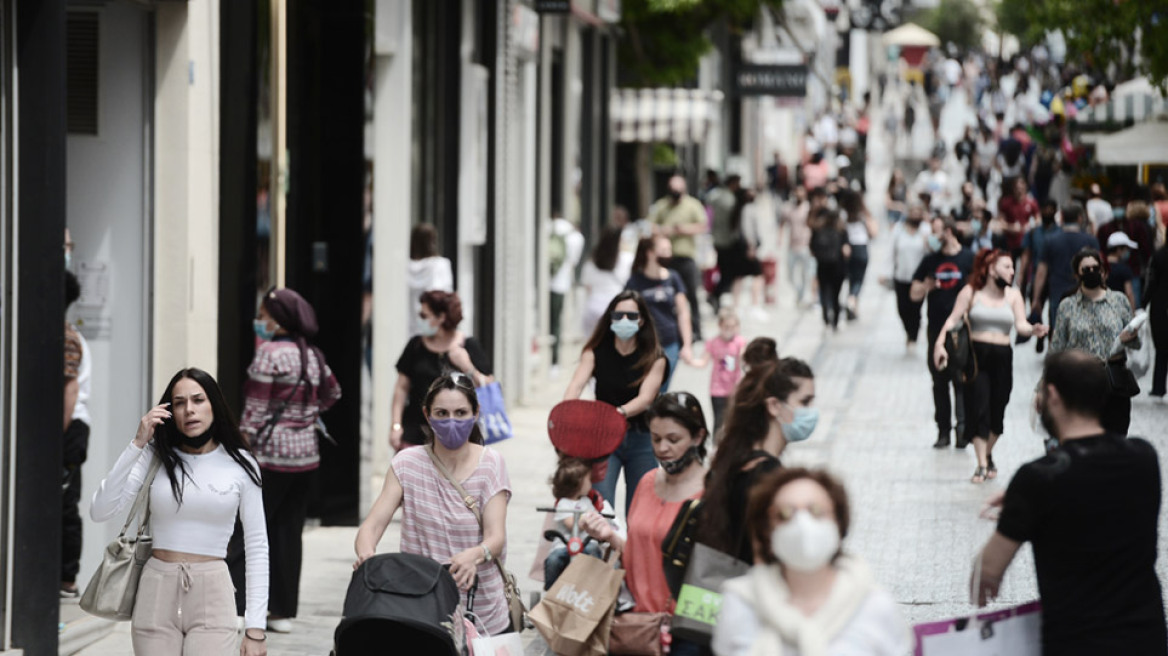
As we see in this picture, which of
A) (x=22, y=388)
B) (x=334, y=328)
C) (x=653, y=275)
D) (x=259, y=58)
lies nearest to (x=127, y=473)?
(x=22, y=388)

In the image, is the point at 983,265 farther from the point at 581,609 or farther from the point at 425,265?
the point at 581,609

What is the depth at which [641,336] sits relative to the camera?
416 inches

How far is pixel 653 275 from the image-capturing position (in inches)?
581

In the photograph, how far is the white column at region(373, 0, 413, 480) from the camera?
1430 centimetres

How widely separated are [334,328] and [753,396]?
720 cm

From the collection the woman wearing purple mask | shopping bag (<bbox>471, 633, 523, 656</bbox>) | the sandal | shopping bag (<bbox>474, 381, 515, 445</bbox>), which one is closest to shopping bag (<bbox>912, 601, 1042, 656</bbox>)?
shopping bag (<bbox>471, 633, 523, 656</bbox>)

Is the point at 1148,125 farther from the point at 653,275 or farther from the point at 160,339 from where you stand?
the point at 160,339

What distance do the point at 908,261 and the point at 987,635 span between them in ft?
52.3

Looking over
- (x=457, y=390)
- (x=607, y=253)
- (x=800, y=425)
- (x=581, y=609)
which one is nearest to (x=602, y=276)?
(x=607, y=253)

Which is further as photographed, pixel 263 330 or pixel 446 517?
pixel 263 330

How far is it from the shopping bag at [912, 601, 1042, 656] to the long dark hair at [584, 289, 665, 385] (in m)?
4.82

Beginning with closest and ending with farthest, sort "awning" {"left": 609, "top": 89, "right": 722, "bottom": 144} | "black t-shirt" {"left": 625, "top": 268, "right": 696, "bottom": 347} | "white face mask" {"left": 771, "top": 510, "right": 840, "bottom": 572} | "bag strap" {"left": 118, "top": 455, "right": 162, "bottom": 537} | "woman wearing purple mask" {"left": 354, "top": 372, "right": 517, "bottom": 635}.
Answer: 1. "white face mask" {"left": 771, "top": 510, "right": 840, "bottom": 572}
2. "bag strap" {"left": 118, "top": 455, "right": 162, "bottom": 537}
3. "woman wearing purple mask" {"left": 354, "top": 372, "right": 517, "bottom": 635}
4. "black t-shirt" {"left": 625, "top": 268, "right": 696, "bottom": 347}
5. "awning" {"left": 609, "top": 89, "right": 722, "bottom": 144}

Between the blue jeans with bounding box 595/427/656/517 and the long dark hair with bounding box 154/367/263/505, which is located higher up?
the long dark hair with bounding box 154/367/263/505

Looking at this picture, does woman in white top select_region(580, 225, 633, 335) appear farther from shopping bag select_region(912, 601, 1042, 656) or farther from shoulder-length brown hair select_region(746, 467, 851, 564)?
shoulder-length brown hair select_region(746, 467, 851, 564)
